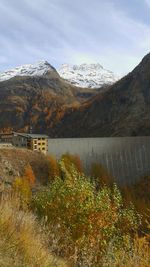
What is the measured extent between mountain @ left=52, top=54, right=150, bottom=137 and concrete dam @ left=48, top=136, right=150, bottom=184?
16663mm

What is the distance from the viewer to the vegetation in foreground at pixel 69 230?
632cm

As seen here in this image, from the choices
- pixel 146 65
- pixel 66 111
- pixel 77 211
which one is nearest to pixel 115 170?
pixel 146 65

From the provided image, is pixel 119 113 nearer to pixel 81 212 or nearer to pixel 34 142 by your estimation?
pixel 34 142

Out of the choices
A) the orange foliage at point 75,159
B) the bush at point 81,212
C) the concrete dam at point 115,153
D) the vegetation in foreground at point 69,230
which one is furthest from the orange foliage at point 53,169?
the bush at point 81,212

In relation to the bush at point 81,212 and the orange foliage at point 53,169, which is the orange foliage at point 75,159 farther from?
the bush at point 81,212

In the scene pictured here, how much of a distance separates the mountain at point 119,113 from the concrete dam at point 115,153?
16663mm

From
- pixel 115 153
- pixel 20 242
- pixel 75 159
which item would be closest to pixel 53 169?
pixel 75 159

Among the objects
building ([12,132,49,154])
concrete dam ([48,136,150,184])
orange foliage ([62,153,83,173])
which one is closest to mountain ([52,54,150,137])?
concrete dam ([48,136,150,184])

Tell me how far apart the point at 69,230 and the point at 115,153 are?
7762 centimetres

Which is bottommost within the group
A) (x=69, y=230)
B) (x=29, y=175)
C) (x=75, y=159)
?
(x=29, y=175)

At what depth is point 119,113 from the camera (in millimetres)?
128250

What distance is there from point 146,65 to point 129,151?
2245 inches

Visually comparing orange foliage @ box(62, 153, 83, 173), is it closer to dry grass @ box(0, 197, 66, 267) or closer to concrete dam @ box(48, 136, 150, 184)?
concrete dam @ box(48, 136, 150, 184)

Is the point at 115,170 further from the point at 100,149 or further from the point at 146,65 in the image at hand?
the point at 146,65
